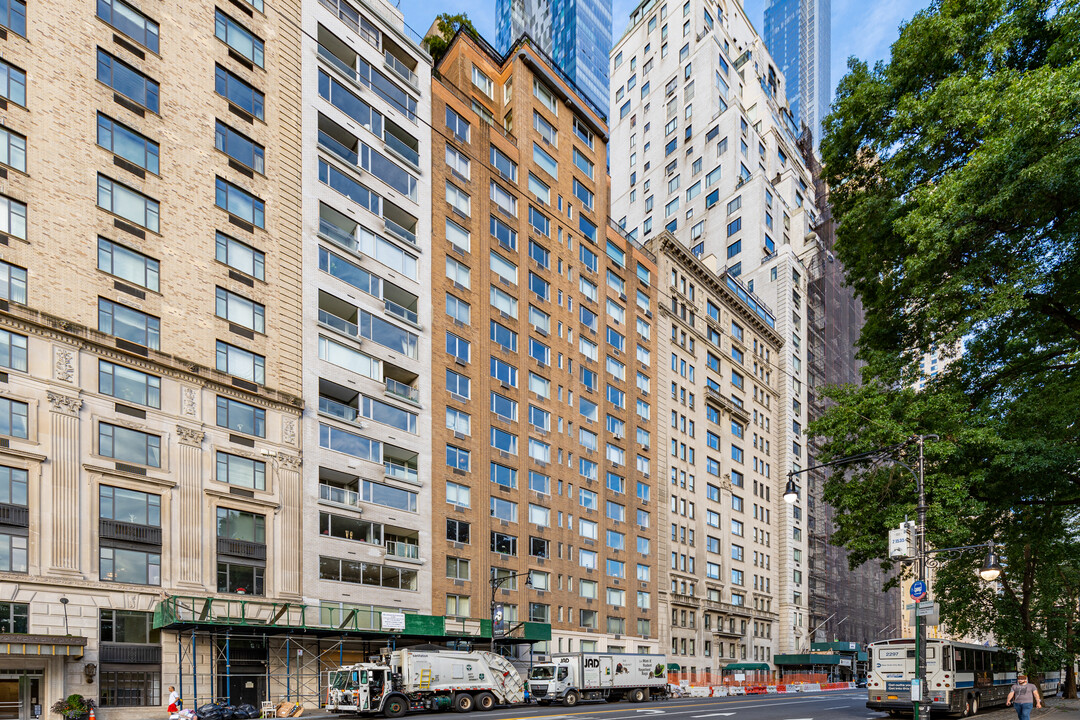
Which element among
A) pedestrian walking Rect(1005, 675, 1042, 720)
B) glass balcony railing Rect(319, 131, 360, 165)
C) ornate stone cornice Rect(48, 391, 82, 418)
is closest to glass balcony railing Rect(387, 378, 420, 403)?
glass balcony railing Rect(319, 131, 360, 165)

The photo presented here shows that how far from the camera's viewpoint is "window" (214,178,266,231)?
135 feet

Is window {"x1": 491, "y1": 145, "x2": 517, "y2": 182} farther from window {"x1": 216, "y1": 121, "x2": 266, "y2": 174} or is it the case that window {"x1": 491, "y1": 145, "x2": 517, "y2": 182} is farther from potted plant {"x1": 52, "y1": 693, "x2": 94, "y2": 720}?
potted plant {"x1": 52, "y1": 693, "x2": 94, "y2": 720}

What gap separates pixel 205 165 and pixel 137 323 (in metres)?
9.41

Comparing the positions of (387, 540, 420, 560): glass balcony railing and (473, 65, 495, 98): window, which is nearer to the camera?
(387, 540, 420, 560): glass balcony railing

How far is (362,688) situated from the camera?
32.1 metres

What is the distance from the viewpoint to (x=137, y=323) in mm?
36156

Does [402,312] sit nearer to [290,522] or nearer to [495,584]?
[290,522]

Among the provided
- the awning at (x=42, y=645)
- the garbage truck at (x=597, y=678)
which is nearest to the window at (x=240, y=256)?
the awning at (x=42, y=645)

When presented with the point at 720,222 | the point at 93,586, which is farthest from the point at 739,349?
the point at 93,586

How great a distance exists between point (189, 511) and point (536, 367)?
96.0 ft

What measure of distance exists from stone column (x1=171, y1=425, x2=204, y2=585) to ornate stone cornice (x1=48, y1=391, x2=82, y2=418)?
15.0ft

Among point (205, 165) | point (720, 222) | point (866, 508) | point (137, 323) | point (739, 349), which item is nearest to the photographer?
point (866, 508)

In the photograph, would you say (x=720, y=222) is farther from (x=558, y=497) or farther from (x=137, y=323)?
(x=137, y=323)

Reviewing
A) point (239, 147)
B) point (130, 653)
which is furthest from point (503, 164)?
point (130, 653)
